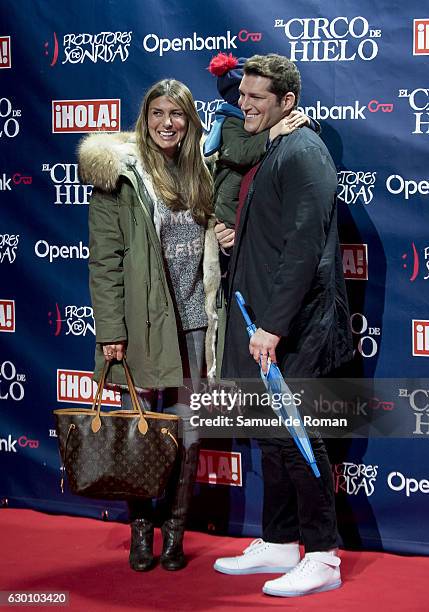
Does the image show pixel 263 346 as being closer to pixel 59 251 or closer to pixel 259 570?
pixel 259 570

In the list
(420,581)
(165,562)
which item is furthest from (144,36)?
(420,581)

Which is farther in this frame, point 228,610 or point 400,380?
point 400,380

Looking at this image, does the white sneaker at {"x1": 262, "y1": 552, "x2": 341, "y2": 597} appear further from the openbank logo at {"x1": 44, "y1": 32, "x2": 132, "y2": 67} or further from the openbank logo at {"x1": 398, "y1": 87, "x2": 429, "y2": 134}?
the openbank logo at {"x1": 44, "y1": 32, "x2": 132, "y2": 67}

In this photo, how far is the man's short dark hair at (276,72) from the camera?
3330mm

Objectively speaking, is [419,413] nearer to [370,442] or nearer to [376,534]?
[370,442]

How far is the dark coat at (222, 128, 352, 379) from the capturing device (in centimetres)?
324

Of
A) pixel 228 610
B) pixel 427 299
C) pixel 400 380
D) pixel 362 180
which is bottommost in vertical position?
pixel 228 610

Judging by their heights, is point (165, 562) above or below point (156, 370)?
below

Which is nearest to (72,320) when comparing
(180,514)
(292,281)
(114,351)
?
(114,351)

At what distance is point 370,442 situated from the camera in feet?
12.8

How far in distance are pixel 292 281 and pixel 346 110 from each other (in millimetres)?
882

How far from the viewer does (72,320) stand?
4.33m

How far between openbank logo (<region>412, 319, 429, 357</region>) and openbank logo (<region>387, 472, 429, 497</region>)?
0.46 metres

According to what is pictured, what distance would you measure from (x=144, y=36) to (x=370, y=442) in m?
1.78
